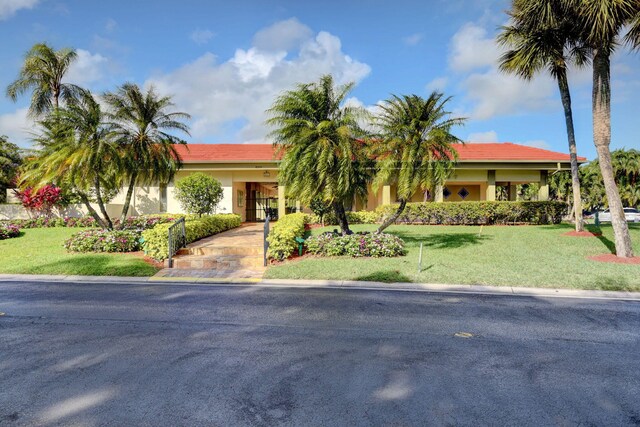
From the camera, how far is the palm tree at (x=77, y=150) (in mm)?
13289

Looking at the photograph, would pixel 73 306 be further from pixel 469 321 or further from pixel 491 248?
pixel 491 248

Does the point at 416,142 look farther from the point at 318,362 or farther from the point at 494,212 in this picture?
the point at 494,212

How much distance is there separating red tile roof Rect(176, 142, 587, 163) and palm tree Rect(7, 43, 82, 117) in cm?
783

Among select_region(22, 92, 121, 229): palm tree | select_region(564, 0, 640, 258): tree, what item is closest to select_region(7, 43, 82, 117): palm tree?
select_region(22, 92, 121, 229): palm tree

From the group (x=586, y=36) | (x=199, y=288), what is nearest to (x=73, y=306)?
(x=199, y=288)

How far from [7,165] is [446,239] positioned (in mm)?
31645

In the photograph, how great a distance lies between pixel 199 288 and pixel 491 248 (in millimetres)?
10355

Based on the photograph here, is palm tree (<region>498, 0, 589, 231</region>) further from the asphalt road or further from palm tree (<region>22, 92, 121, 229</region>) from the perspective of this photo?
palm tree (<region>22, 92, 121, 229</region>)

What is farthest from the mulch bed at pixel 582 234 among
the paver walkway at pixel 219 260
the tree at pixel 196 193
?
the tree at pixel 196 193

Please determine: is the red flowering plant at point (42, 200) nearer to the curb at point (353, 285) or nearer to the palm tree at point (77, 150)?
the palm tree at point (77, 150)

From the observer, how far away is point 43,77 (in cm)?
2230

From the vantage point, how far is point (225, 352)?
5.04 metres

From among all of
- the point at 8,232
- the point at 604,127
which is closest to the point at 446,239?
the point at 604,127

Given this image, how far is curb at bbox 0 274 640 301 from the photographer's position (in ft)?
28.5
